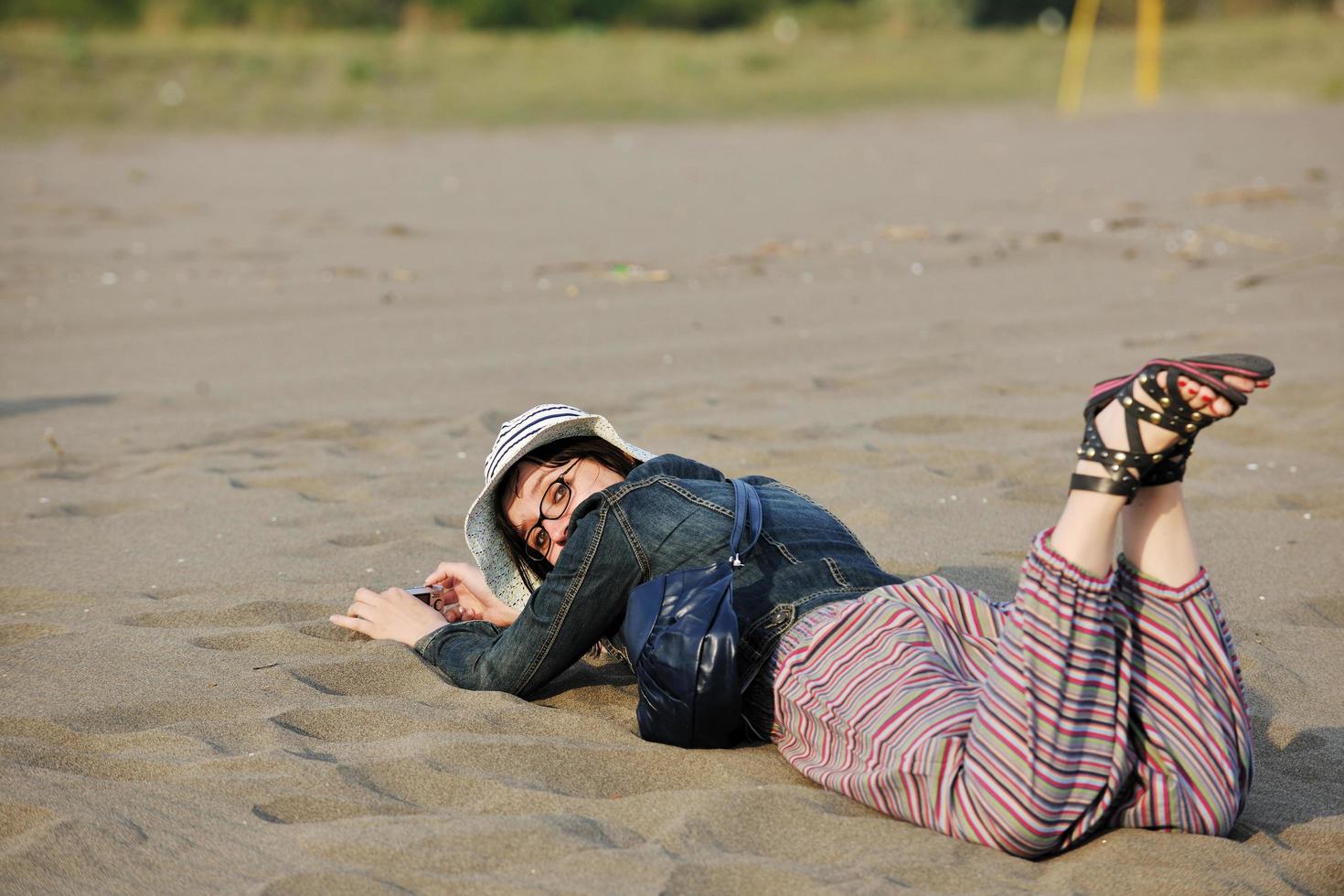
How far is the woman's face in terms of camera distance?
3172mm

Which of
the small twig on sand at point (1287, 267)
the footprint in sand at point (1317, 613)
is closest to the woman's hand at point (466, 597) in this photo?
the footprint in sand at point (1317, 613)

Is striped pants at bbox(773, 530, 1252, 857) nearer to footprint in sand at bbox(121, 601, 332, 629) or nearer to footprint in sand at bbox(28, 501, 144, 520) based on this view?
footprint in sand at bbox(121, 601, 332, 629)

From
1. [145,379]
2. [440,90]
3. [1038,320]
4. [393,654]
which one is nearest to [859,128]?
[440,90]

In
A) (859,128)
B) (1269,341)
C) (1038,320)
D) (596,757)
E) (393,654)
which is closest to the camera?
(596,757)

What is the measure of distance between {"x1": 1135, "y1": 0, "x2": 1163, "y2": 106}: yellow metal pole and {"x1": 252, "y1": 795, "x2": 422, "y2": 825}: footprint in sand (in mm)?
16744

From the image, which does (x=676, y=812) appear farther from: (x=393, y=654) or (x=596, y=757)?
(x=393, y=654)

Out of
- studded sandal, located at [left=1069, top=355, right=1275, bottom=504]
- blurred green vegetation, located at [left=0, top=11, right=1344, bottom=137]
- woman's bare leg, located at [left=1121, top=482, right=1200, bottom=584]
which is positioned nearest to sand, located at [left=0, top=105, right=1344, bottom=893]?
woman's bare leg, located at [left=1121, top=482, right=1200, bottom=584]

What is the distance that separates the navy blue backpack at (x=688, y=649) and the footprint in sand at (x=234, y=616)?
1.22m

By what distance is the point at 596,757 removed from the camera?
2785 mm

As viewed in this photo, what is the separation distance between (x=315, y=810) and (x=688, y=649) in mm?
734

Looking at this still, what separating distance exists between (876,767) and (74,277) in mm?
7253

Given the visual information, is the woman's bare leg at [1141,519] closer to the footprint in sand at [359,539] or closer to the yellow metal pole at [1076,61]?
the footprint in sand at [359,539]

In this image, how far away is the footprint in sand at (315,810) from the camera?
8.27ft

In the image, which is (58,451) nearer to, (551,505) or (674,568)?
(551,505)
